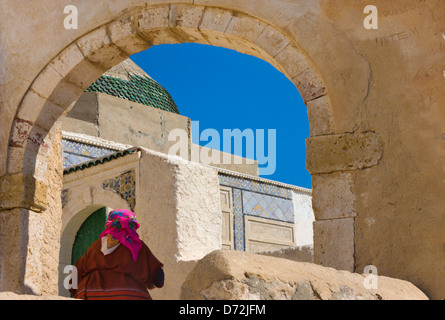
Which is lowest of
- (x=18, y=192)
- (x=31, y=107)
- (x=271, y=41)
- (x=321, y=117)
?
(x=18, y=192)

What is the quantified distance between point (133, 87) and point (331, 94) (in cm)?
970

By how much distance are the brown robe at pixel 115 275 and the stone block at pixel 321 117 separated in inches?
54.8

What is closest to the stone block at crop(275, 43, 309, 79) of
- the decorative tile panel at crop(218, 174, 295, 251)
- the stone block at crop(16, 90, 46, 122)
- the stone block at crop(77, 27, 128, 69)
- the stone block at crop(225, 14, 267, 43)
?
the stone block at crop(225, 14, 267, 43)

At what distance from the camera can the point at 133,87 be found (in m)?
13.7

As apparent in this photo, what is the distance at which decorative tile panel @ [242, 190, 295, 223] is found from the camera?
11.8 m

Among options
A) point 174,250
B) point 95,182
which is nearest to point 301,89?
point 174,250

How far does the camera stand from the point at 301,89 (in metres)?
4.50

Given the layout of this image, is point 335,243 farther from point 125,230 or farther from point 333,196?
point 125,230

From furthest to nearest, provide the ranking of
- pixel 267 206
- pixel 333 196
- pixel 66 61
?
pixel 267 206
pixel 66 61
pixel 333 196

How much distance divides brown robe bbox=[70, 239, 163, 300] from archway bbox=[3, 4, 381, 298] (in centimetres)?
128

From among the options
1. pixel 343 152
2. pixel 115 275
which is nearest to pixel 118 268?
pixel 115 275

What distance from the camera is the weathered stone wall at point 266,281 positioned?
2662 mm

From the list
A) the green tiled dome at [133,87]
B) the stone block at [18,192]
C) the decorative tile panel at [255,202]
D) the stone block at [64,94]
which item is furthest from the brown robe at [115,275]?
the green tiled dome at [133,87]
